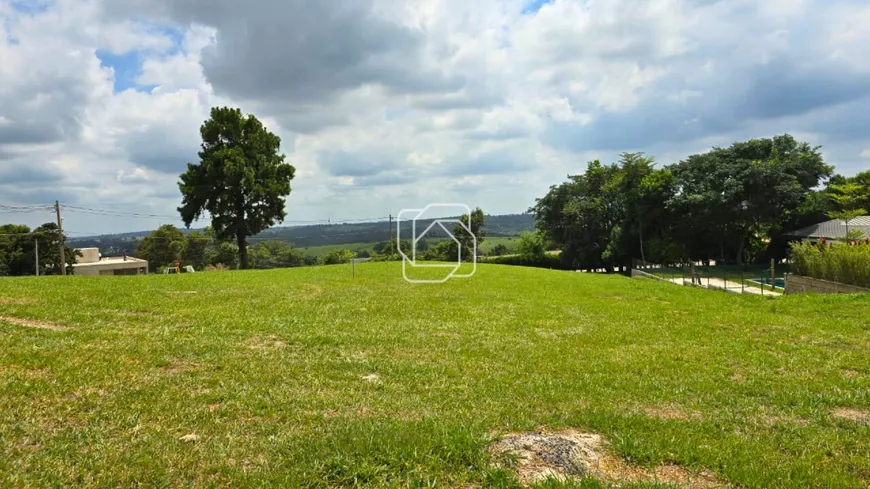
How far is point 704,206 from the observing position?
121ft

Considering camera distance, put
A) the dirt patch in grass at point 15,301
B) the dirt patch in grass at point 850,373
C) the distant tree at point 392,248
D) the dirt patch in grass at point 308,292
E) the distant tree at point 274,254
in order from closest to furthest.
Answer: the dirt patch in grass at point 850,373
the dirt patch in grass at point 15,301
the dirt patch in grass at point 308,292
the distant tree at point 392,248
the distant tree at point 274,254

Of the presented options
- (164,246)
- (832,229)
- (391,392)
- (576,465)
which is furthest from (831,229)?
(164,246)

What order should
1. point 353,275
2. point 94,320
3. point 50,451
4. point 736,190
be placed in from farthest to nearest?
1. point 736,190
2. point 353,275
3. point 94,320
4. point 50,451

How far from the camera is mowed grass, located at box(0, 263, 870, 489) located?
354 centimetres

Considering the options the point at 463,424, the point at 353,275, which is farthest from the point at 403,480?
the point at 353,275

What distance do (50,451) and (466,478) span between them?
10.3 feet

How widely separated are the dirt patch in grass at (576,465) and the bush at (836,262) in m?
17.6

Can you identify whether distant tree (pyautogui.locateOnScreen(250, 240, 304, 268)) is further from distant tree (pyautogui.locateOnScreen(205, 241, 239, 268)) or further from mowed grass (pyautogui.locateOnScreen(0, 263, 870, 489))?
mowed grass (pyautogui.locateOnScreen(0, 263, 870, 489))

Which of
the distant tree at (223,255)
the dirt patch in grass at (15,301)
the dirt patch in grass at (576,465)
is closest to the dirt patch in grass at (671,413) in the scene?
the dirt patch in grass at (576,465)

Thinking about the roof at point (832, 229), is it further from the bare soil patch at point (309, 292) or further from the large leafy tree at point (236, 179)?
the large leafy tree at point (236, 179)

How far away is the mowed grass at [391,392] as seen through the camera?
354 cm

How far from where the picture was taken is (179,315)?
32.4 ft

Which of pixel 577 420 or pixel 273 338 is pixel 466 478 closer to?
pixel 577 420

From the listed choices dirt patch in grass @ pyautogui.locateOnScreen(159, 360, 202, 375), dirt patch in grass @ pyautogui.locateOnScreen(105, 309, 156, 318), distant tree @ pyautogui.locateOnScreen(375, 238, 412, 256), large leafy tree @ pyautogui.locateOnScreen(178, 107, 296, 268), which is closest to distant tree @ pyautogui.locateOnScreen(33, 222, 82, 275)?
large leafy tree @ pyautogui.locateOnScreen(178, 107, 296, 268)
